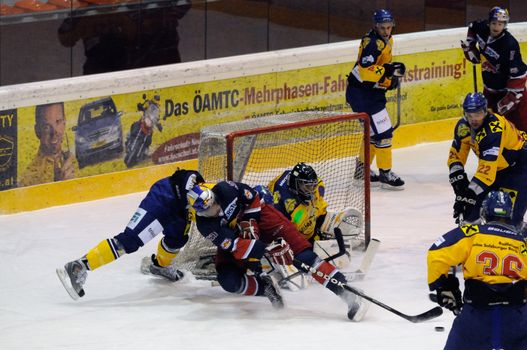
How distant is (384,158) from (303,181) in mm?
2405

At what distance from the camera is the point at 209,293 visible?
7199mm

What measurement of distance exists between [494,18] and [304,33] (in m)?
1.95

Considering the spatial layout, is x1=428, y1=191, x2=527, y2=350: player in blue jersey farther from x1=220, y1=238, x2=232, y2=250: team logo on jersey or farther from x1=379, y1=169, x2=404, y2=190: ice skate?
x1=379, y1=169, x2=404, y2=190: ice skate

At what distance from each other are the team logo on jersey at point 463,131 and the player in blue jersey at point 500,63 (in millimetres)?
1826

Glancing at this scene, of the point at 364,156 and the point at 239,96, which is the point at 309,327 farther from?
the point at 239,96

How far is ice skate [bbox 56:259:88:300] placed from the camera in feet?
22.6

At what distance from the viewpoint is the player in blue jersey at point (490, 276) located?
16.7ft

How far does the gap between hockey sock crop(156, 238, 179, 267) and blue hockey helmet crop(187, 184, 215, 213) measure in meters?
0.71

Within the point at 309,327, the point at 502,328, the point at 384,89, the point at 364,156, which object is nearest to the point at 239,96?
the point at 384,89

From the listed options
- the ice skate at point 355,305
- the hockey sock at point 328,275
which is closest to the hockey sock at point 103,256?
the hockey sock at point 328,275

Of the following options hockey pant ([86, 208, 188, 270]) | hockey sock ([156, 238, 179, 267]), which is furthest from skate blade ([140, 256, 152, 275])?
hockey pant ([86, 208, 188, 270])

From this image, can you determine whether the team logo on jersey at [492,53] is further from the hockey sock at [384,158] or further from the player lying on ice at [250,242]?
the player lying on ice at [250,242]

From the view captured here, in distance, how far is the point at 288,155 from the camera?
8164 millimetres

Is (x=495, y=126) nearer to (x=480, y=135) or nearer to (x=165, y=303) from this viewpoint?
(x=480, y=135)
